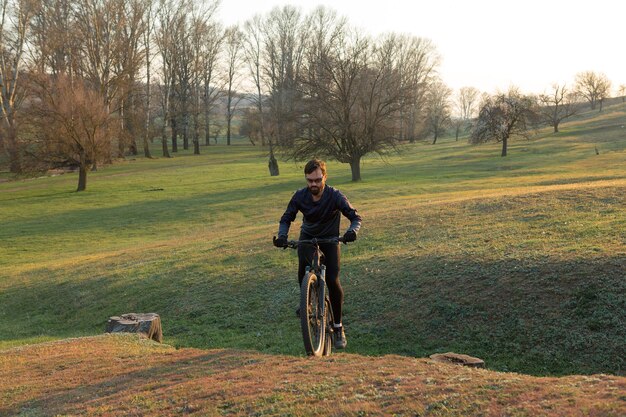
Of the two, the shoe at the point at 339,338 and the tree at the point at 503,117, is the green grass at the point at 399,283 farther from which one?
the tree at the point at 503,117

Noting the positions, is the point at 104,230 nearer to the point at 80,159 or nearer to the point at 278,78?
the point at 80,159

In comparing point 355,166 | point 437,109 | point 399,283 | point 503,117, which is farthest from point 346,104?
point 437,109

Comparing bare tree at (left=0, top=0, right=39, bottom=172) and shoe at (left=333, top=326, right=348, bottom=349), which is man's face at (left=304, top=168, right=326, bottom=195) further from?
bare tree at (left=0, top=0, right=39, bottom=172)

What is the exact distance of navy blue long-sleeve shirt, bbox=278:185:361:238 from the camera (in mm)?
6918

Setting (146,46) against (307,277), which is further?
(146,46)

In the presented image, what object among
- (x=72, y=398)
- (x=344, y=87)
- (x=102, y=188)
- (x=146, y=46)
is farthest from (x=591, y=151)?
(x=72, y=398)

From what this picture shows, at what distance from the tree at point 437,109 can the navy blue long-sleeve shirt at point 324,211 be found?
95.2 metres

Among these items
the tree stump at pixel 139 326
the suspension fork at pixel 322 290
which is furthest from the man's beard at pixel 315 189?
the tree stump at pixel 139 326

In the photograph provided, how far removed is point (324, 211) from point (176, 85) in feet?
268

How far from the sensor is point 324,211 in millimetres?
6914

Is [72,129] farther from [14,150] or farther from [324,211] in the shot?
[324,211]

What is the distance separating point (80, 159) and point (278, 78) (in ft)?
162

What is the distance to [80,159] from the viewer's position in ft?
144

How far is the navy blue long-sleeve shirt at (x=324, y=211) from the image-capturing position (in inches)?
272
